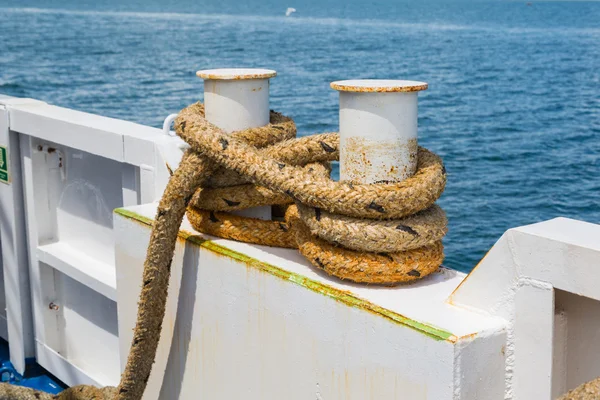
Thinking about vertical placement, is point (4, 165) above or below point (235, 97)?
below

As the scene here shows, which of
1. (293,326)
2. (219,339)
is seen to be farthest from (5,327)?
(293,326)

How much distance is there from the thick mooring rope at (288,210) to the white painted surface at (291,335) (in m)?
0.06

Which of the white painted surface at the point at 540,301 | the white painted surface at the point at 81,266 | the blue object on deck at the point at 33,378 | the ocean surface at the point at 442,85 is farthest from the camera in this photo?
the ocean surface at the point at 442,85

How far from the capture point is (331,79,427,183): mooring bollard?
2.14m

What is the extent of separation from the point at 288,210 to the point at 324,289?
427 mm

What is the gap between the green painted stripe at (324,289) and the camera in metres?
1.90

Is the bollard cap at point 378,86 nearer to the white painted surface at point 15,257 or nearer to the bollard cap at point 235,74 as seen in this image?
the bollard cap at point 235,74

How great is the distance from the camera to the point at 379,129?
2.17 m

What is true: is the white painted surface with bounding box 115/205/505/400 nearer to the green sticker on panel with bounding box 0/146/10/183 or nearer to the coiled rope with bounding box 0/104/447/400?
the coiled rope with bounding box 0/104/447/400

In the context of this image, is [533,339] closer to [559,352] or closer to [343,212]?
[559,352]

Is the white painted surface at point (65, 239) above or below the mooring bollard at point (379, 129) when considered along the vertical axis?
below

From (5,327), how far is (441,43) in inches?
1638

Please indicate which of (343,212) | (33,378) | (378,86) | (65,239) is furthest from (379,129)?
(33,378)

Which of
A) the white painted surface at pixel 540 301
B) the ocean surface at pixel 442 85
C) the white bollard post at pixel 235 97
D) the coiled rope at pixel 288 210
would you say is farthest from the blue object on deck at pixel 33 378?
the ocean surface at pixel 442 85
